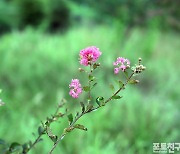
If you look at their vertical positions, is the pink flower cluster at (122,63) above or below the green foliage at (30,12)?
below

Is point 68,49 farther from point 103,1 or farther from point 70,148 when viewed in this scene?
point 70,148

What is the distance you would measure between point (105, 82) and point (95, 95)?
1.88 ft

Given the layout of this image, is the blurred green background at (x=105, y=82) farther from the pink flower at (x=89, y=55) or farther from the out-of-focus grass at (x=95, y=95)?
the pink flower at (x=89, y=55)

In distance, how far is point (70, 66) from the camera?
503 cm

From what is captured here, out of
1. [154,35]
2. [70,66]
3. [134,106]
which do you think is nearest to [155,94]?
[134,106]

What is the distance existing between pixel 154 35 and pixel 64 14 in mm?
4322

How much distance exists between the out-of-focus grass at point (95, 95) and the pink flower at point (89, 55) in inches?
31.2

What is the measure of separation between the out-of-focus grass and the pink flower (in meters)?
0.79

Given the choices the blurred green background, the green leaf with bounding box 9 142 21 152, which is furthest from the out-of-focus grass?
the green leaf with bounding box 9 142 21 152

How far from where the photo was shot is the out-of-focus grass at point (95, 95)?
295cm

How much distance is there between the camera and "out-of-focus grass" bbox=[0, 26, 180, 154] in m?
2.95

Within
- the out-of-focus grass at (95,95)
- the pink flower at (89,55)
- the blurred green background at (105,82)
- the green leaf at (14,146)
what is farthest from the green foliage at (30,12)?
the pink flower at (89,55)

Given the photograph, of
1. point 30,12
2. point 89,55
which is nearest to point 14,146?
point 89,55

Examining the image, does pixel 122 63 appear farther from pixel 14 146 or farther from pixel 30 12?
pixel 30 12
